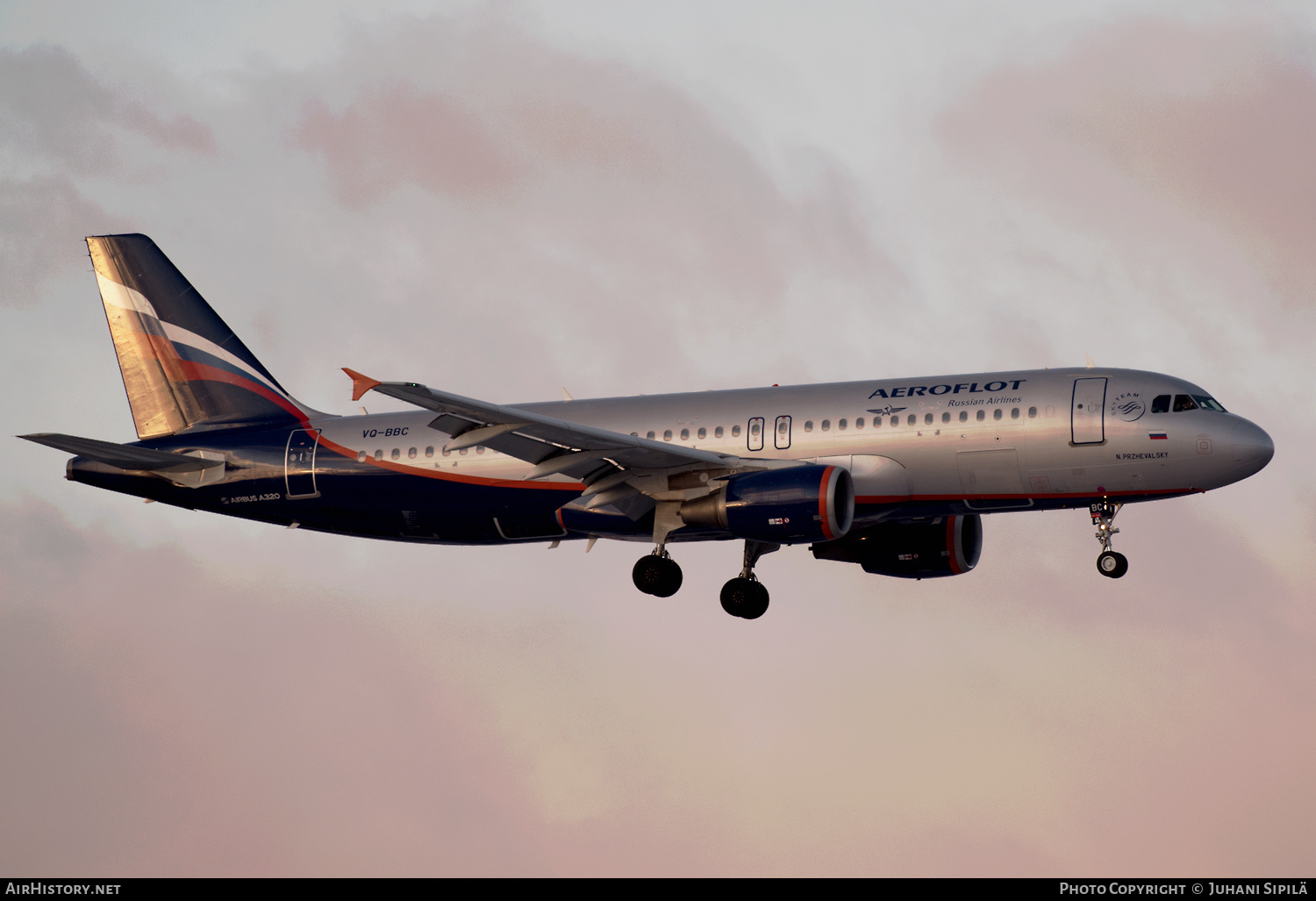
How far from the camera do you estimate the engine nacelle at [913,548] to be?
42.8 metres

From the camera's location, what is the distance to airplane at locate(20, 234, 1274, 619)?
35.4 meters

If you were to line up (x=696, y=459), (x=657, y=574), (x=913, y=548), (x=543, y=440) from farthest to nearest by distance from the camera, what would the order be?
1. (x=913, y=548)
2. (x=657, y=574)
3. (x=696, y=459)
4. (x=543, y=440)

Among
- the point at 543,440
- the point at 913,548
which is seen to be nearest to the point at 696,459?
the point at 543,440

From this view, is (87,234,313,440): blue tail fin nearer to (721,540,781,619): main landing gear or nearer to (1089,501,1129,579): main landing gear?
(721,540,781,619): main landing gear

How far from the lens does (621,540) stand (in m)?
39.7

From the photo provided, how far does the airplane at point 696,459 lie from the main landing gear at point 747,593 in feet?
0.18

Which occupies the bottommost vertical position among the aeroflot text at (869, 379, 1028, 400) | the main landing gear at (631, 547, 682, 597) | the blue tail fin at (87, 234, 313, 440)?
the main landing gear at (631, 547, 682, 597)

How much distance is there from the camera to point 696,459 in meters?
36.6

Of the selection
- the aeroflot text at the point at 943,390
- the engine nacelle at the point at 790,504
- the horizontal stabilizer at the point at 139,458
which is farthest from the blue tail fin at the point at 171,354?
the aeroflot text at the point at 943,390

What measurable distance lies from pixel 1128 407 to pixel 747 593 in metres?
11.6

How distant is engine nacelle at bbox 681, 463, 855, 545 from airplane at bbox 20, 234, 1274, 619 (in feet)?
0.19

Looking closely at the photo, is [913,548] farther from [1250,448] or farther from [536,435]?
[536,435]

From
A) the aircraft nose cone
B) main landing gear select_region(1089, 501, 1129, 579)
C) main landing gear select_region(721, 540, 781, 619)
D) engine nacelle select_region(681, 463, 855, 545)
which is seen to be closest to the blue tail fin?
main landing gear select_region(721, 540, 781, 619)

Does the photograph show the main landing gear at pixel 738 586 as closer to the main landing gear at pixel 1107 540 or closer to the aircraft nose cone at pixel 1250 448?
the main landing gear at pixel 1107 540
